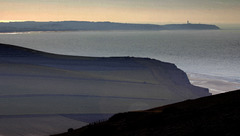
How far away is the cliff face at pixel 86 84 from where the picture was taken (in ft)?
99.5

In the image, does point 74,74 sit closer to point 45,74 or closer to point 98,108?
point 45,74

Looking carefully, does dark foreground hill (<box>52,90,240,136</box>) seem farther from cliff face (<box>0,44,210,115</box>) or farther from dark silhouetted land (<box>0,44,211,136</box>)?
cliff face (<box>0,44,210,115</box>)

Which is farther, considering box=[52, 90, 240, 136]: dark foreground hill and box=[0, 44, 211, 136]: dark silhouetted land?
box=[0, 44, 211, 136]: dark silhouetted land

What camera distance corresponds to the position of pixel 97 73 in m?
45.3

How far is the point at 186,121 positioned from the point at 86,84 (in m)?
27.1

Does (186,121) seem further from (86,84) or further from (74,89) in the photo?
(86,84)

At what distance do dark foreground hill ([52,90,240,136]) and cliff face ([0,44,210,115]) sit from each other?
15799 millimetres

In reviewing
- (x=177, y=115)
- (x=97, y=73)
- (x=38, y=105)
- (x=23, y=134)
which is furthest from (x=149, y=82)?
(x=177, y=115)

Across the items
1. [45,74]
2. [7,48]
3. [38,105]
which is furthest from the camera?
[7,48]

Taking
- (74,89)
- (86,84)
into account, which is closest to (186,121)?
(74,89)

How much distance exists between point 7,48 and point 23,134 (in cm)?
3229

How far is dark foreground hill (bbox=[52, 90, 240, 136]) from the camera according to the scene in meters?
9.89

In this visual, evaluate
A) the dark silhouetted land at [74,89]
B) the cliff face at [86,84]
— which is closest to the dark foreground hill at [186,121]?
the dark silhouetted land at [74,89]

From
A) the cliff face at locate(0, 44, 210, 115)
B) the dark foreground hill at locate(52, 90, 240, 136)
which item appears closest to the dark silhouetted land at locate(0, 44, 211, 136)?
the cliff face at locate(0, 44, 210, 115)
